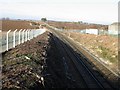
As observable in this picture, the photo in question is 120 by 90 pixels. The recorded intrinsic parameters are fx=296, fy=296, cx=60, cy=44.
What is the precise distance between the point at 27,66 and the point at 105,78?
12.2 m

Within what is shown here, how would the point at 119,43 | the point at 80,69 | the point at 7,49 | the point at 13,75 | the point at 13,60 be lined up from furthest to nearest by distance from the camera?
1. the point at 119,43
2. the point at 80,69
3. the point at 7,49
4. the point at 13,60
5. the point at 13,75

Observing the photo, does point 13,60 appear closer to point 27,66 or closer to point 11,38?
point 27,66

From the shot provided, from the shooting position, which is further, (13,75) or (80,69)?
(80,69)

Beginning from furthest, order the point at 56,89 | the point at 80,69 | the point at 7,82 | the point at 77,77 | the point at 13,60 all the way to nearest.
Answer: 1. the point at 80,69
2. the point at 77,77
3. the point at 13,60
4. the point at 56,89
5. the point at 7,82

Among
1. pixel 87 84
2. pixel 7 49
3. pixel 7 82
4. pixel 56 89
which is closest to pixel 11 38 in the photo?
pixel 7 49

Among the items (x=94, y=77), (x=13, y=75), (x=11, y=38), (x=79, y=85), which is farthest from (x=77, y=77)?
(x=13, y=75)

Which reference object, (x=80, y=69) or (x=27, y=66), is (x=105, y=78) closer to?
(x=80, y=69)

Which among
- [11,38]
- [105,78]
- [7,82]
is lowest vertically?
[105,78]

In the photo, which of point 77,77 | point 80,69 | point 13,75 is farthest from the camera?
point 80,69

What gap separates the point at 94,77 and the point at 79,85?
14.8 feet

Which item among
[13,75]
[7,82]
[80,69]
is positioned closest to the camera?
[7,82]

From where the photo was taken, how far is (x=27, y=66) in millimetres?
16891

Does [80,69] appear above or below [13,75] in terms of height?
below

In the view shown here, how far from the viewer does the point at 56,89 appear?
1648 centimetres
